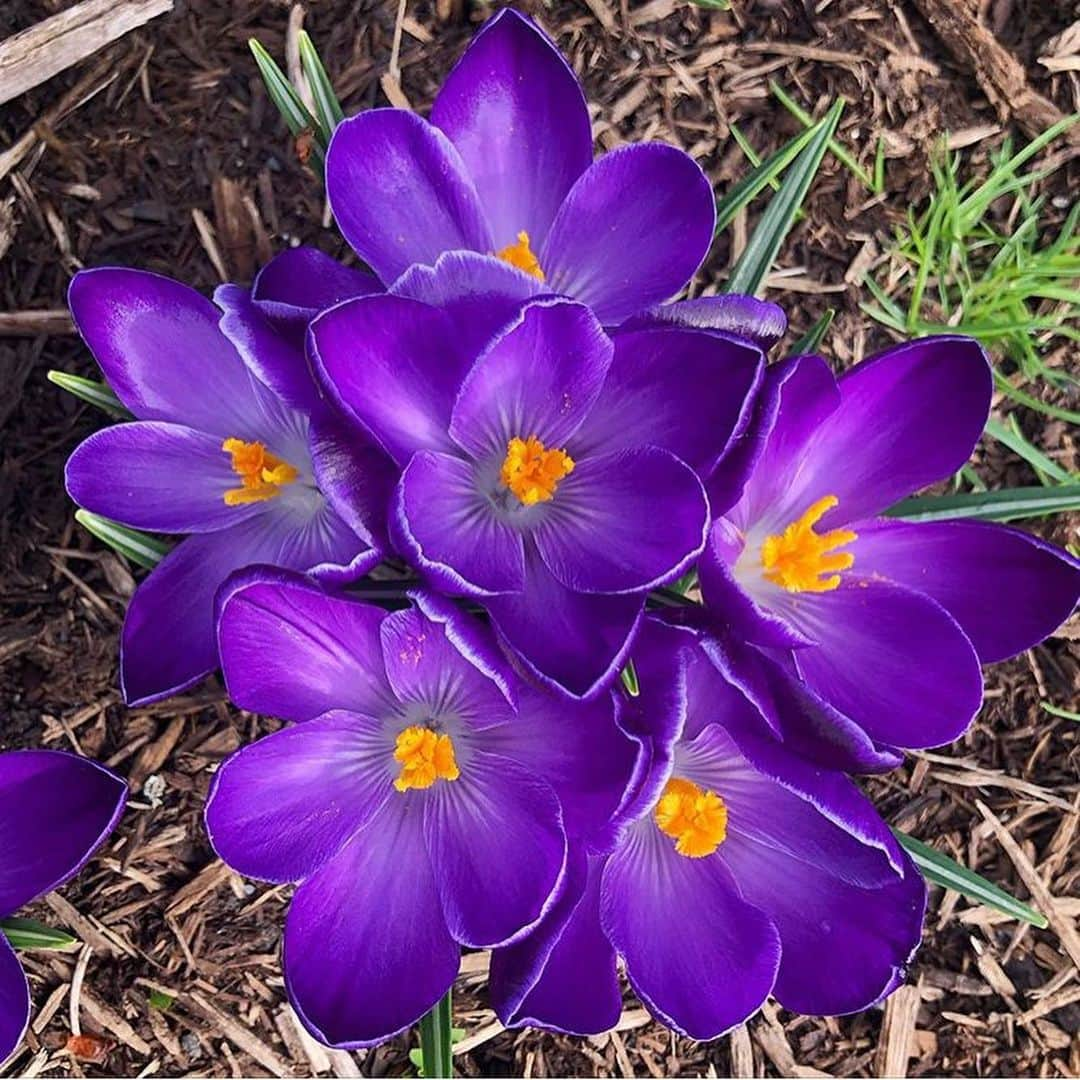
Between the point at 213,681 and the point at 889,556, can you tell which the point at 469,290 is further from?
the point at 213,681

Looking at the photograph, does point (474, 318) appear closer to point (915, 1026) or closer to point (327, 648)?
point (327, 648)

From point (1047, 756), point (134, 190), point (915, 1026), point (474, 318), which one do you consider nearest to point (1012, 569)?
point (474, 318)

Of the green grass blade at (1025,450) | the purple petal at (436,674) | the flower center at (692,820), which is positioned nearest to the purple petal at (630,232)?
the purple petal at (436,674)

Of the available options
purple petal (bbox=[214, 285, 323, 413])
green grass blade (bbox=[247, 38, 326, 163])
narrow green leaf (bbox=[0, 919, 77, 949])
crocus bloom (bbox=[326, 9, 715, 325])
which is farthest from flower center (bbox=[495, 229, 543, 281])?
narrow green leaf (bbox=[0, 919, 77, 949])

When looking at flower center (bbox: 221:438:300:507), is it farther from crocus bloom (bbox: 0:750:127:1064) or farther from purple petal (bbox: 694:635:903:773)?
purple petal (bbox: 694:635:903:773)

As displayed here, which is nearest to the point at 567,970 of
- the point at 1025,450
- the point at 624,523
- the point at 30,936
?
the point at 624,523

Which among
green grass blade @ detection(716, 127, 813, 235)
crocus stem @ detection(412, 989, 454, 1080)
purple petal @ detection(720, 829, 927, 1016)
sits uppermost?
green grass blade @ detection(716, 127, 813, 235)
